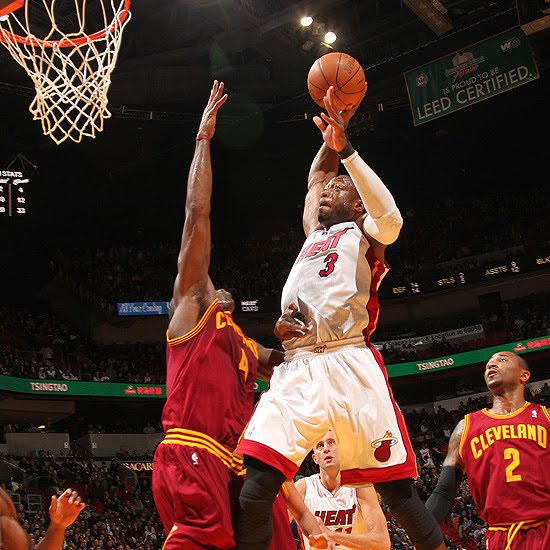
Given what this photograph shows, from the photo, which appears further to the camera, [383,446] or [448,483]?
[448,483]

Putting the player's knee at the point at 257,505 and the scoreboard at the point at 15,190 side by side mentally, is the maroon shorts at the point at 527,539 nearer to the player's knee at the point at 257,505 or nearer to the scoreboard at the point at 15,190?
the player's knee at the point at 257,505

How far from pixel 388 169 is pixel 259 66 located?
903cm

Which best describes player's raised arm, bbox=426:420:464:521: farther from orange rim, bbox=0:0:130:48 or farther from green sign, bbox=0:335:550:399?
green sign, bbox=0:335:550:399

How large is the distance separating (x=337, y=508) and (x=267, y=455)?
2.07 meters

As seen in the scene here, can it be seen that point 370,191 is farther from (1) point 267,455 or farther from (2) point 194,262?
(1) point 267,455

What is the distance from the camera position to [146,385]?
2369 cm

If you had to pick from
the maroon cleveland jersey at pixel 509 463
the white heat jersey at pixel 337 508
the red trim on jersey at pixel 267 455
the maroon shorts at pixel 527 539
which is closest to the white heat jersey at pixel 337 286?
the red trim on jersey at pixel 267 455

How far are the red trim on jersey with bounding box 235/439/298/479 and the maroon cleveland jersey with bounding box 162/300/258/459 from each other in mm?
221

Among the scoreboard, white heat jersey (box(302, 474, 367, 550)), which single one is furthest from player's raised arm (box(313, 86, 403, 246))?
the scoreboard

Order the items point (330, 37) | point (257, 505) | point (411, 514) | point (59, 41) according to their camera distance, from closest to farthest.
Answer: point (257, 505), point (411, 514), point (59, 41), point (330, 37)

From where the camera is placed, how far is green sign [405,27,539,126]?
14.2m

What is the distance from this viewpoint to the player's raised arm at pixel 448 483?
4.71 meters

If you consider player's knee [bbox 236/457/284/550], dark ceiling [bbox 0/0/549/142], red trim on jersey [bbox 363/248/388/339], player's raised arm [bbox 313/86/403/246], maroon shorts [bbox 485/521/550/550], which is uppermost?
dark ceiling [bbox 0/0/549/142]

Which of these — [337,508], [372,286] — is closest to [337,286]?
[372,286]
